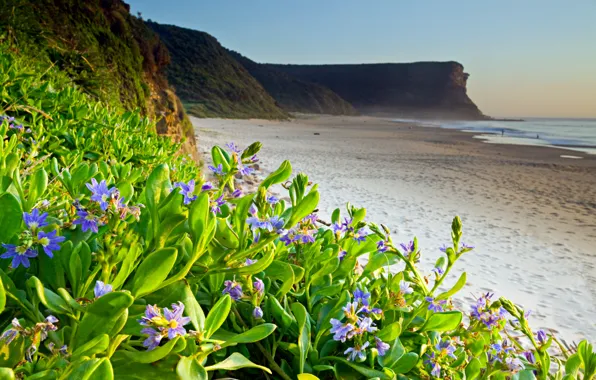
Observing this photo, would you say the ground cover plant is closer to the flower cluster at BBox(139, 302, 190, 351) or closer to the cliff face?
the flower cluster at BBox(139, 302, 190, 351)

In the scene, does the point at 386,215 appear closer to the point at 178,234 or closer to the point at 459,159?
the point at 178,234

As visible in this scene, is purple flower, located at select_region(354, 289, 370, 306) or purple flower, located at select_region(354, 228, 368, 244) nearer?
purple flower, located at select_region(354, 289, 370, 306)

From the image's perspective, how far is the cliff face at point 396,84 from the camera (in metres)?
133

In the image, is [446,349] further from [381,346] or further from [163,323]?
[163,323]

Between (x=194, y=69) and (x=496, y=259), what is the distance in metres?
61.9

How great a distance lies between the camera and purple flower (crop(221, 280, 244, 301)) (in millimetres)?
879

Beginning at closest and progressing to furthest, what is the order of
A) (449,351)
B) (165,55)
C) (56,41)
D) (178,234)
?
(178,234) < (449,351) < (56,41) < (165,55)

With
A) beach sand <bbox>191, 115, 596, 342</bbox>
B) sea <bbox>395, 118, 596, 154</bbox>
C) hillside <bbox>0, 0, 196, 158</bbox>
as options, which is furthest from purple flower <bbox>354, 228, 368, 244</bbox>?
sea <bbox>395, 118, 596, 154</bbox>

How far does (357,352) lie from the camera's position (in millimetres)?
878

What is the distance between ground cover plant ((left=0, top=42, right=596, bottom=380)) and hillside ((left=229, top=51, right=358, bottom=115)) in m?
90.0

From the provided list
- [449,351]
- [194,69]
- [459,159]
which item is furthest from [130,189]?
[194,69]

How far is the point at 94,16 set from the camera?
5949 mm

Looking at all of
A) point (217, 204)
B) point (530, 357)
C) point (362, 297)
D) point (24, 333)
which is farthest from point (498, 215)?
point (24, 333)

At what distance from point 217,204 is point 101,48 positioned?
5.54 metres
